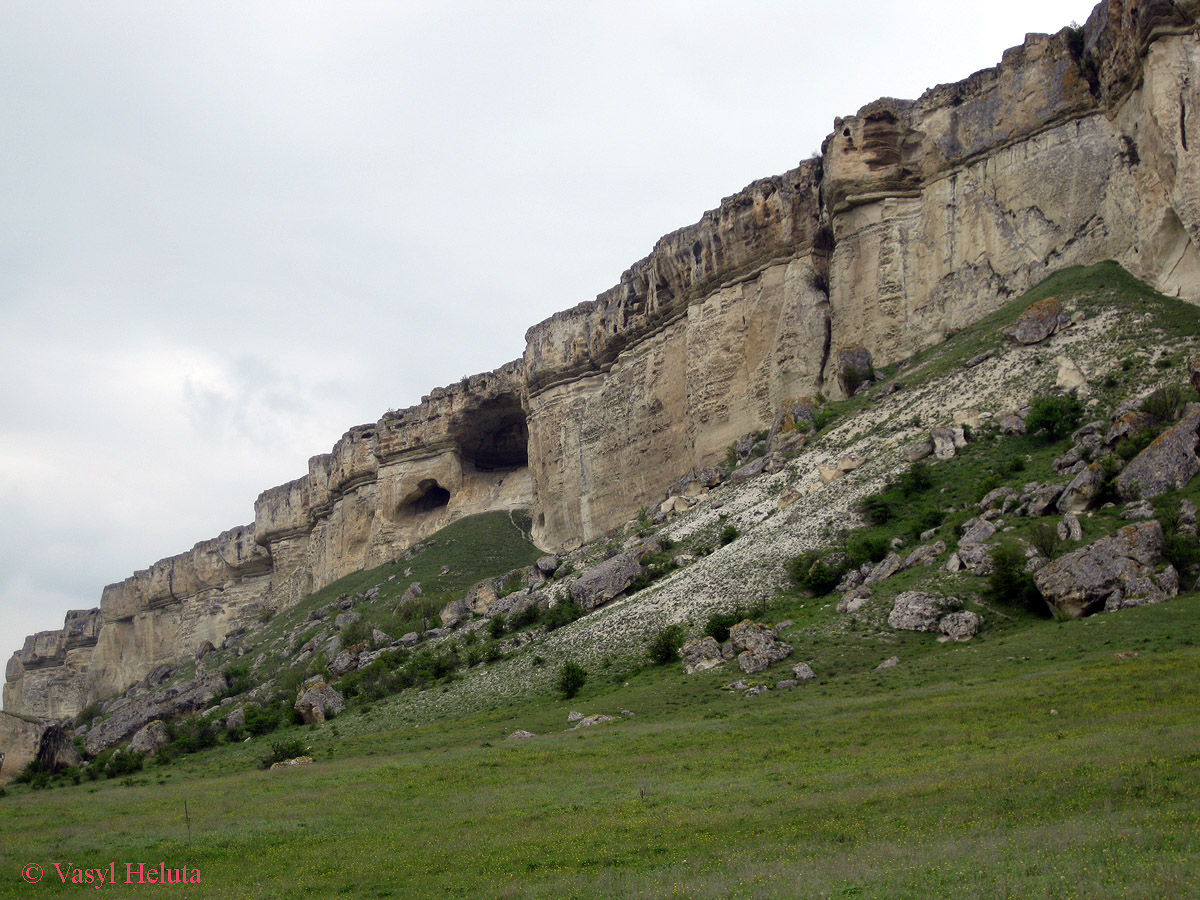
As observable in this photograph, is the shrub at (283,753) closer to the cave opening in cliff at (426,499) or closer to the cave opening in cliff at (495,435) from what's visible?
the cave opening in cliff at (495,435)

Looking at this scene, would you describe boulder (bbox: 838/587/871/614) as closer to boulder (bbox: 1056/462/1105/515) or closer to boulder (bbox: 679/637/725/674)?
boulder (bbox: 679/637/725/674)

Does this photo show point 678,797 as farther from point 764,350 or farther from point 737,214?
point 737,214

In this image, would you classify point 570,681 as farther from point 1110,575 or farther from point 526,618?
point 1110,575

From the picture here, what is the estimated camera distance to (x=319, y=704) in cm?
4288

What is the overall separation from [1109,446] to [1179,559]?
734 centimetres

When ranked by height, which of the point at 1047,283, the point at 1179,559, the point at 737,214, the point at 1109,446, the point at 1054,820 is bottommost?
the point at 1054,820

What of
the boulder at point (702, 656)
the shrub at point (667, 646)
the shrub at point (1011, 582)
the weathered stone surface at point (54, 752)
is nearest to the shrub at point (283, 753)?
the weathered stone surface at point (54, 752)

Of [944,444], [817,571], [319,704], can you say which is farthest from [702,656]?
[319,704]

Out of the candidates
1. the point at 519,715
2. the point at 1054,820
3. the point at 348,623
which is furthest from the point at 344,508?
the point at 1054,820

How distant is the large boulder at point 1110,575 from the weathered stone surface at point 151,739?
35714 millimetres

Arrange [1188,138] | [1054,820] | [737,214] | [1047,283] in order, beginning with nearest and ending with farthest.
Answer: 1. [1054,820]
2. [1188,138]
3. [1047,283]
4. [737,214]

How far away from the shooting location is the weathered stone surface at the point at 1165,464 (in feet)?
102

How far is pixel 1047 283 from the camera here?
46781 millimetres

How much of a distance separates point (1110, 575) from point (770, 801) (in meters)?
16.2
